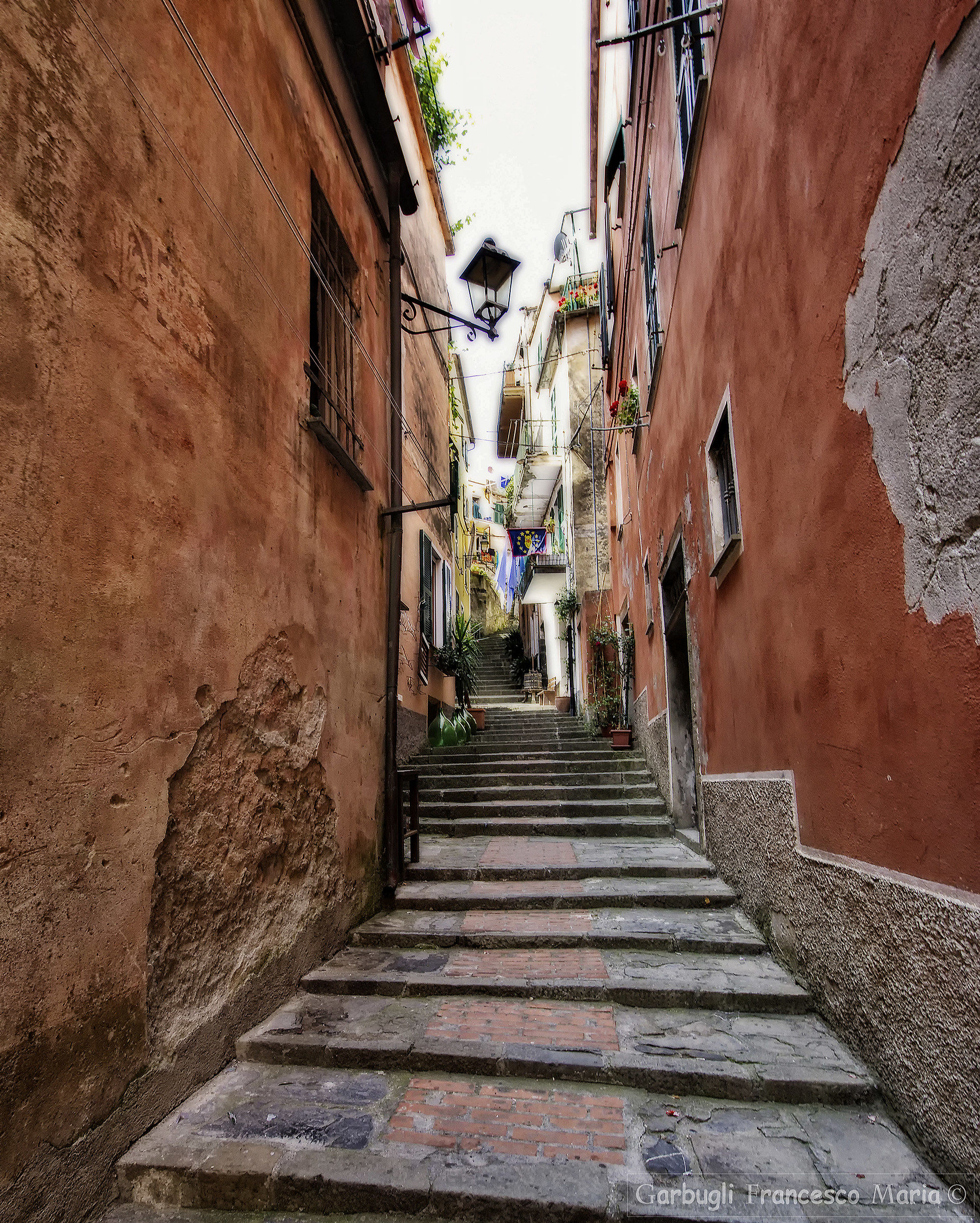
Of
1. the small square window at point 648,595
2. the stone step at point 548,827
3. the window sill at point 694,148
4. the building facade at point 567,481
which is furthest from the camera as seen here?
the building facade at point 567,481

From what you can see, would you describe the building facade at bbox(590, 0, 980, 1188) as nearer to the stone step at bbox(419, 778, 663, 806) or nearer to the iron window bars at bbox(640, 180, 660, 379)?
the iron window bars at bbox(640, 180, 660, 379)

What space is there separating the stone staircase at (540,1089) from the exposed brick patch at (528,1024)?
0.04ft

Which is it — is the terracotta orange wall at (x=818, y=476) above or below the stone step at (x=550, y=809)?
above

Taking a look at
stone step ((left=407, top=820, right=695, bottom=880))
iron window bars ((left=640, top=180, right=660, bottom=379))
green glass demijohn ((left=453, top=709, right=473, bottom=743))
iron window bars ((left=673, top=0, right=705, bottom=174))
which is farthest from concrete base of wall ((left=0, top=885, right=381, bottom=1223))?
iron window bars ((left=640, top=180, right=660, bottom=379))

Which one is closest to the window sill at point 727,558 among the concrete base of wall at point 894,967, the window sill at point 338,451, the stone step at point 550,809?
the concrete base of wall at point 894,967

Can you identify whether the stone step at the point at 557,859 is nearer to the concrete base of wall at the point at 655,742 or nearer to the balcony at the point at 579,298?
the concrete base of wall at the point at 655,742

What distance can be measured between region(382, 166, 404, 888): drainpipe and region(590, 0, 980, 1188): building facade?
2498 millimetres

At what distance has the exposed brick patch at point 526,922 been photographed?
4.35m

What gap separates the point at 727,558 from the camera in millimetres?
4496

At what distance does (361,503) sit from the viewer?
206 inches

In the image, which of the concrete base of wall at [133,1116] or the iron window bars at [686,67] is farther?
the iron window bars at [686,67]

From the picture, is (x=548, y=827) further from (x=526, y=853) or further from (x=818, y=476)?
(x=818, y=476)

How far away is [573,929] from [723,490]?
329 cm

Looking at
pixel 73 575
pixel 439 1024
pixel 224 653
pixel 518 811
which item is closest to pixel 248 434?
pixel 224 653
